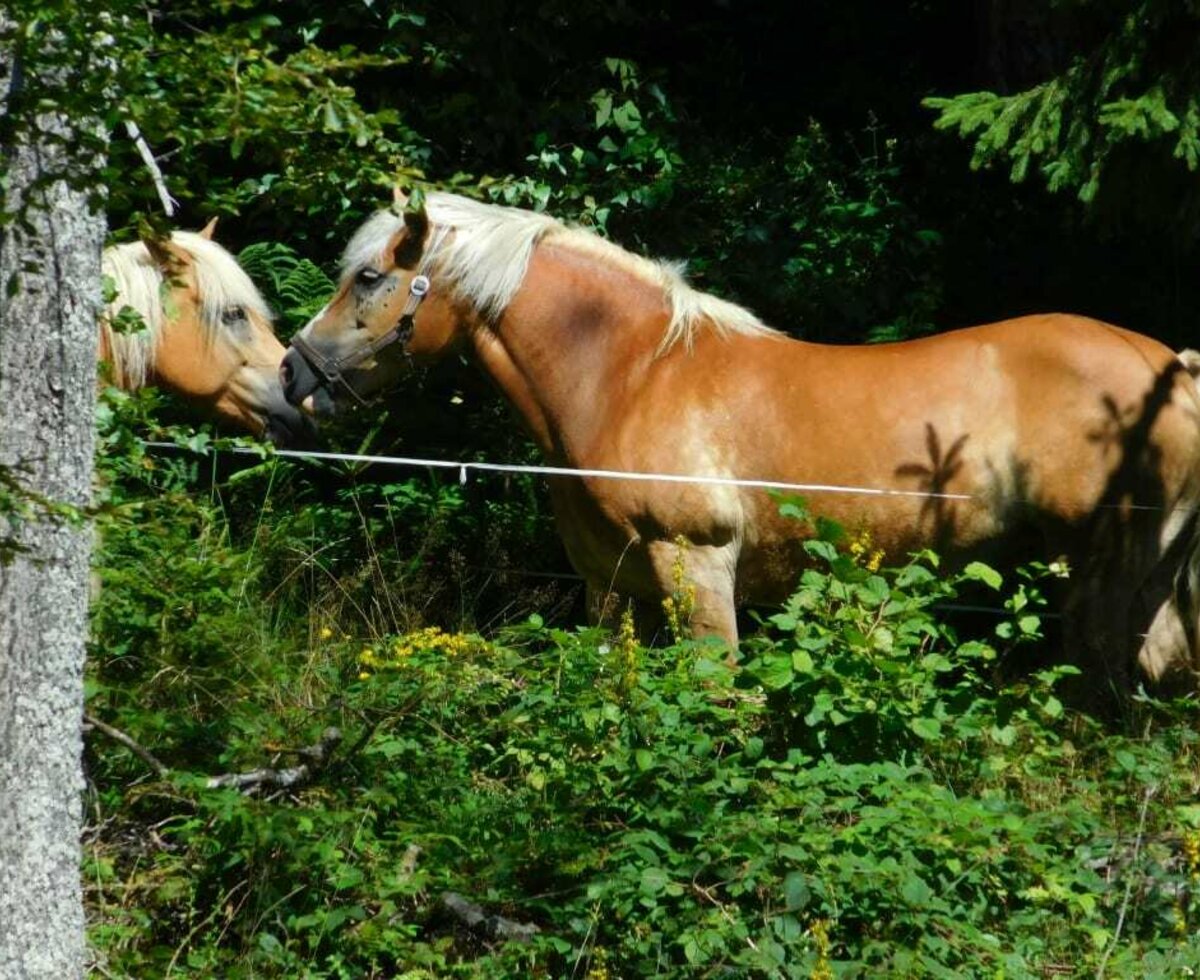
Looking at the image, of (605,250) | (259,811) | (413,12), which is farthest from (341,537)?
(259,811)

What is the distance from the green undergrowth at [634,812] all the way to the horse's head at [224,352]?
4.72ft

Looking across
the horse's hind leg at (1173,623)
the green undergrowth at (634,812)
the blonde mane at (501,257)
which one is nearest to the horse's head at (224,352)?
the blonde mane at (501,257)

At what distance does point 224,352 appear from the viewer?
684 centimetres

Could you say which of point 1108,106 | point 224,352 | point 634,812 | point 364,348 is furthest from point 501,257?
point 634,812

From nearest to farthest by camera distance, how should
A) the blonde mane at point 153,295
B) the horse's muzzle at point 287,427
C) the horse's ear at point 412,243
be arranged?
the horse's ear at point 412,243, the blonde mane at point 153,295, the horse's muzzle at point 287,427

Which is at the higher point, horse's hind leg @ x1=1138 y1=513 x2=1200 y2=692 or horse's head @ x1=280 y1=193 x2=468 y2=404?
horse's head @ x1=280 y1=193 x2=468 y2=404

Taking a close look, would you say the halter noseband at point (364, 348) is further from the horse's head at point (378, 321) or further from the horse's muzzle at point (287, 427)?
the horse's muzzle at point (287, 427)

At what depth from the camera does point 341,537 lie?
24.9 feet

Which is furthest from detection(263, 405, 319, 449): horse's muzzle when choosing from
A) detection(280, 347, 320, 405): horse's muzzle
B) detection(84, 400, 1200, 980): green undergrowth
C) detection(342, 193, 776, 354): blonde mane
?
detection(84, 400, 1200, 980): green undergrowth

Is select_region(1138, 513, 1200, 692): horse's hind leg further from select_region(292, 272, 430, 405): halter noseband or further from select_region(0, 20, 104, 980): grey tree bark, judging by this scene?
select_region(0, 20, 104, 980): grey tree bark

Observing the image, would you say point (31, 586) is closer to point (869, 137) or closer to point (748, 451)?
point (748, 451)

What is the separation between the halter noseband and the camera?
250 inches

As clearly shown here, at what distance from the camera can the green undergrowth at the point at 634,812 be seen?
4.08m

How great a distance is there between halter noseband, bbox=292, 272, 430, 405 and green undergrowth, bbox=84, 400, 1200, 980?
1257 millimetres
